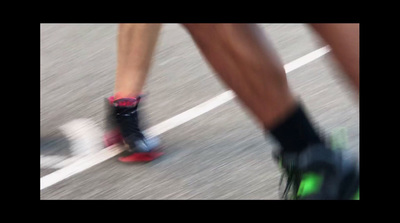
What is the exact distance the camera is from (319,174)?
2715 mm

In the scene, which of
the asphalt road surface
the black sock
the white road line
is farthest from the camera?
the white road line

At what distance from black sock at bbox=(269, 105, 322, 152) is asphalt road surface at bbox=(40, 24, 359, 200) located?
74 millimetres

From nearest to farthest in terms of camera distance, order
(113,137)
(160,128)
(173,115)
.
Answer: (113,137), (160,128), (173,115)

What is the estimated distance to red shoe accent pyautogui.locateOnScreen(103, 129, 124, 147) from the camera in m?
3.84

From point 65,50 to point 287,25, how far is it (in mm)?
1323

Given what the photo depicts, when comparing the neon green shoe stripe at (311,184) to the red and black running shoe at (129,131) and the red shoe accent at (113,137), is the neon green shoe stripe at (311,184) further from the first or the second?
the red shoe accent at (113,137)

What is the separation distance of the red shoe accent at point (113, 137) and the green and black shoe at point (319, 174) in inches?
48.2

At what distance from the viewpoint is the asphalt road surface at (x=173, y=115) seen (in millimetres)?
3627

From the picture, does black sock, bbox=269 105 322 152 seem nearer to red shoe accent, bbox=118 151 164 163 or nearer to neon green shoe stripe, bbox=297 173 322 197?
neon green shoe stripe, bbox=297 173 322 197

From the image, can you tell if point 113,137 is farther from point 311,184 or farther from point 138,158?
point 311,184

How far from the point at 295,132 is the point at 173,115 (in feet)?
5.34

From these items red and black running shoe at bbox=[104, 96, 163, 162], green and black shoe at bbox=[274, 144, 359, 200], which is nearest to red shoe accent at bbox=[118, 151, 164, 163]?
red and black running shoe at bbox=[104, 96, 163, 162]

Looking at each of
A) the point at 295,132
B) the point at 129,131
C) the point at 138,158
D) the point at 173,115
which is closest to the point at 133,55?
the point at 129,131
